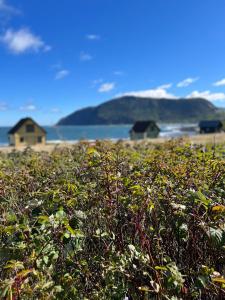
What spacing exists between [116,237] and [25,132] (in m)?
67.3

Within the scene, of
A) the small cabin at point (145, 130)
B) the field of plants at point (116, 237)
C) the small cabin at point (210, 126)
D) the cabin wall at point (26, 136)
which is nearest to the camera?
the field of plants at point (116, 237)

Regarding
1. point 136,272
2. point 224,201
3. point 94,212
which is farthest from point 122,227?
point 224,201

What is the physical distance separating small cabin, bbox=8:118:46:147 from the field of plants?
65569 mm

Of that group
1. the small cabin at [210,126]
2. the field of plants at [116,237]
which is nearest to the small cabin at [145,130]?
the small cabin at [210,126]

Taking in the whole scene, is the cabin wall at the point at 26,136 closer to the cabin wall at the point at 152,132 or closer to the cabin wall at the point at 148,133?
the cabin wall at the point at 148,133

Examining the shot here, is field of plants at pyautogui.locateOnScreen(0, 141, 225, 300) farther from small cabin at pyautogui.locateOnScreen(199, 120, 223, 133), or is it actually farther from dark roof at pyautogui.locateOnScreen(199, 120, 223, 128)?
dark roof at pyautogui.locateOnScreen(199, 120, 223, 128)

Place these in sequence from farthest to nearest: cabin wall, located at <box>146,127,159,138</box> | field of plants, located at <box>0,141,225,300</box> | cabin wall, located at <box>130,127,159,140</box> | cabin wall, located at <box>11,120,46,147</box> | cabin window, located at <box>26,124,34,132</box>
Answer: cabin wall, located at <box>146,127,159,138</box>, cabin wall, located at <box>130,127,159,140</box>, cabin window, located at <box>26,124,34,132</box>, cabin wall, located at <box>11,120,46,147</box>, field of plants, located at <box>0,141,225,300</box>

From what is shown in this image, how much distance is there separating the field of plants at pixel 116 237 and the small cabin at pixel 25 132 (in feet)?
215

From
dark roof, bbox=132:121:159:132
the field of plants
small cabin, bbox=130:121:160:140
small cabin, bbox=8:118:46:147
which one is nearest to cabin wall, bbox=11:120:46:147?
small cabin, bbox=8:118:46:147

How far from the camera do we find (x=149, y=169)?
392cm

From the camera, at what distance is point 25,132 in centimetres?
6831

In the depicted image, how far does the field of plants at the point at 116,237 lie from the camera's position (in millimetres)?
2453

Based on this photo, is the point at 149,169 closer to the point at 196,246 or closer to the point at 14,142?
the point at 196,246

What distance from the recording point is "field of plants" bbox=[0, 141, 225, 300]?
2.45 m
